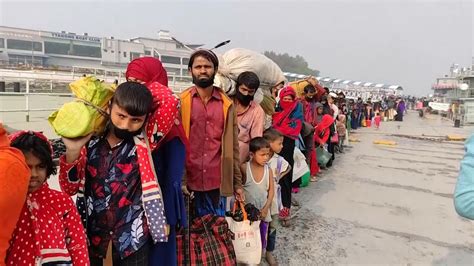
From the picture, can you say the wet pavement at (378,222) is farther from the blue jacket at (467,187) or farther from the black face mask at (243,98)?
the blue jacket at (467,187)

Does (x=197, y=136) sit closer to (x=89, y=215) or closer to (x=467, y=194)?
(x=89, y=215)

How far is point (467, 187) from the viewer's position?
1.41 m

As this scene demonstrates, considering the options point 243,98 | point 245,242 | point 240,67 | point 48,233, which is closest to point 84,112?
point 48,233

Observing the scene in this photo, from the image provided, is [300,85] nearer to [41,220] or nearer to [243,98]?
[243,98]

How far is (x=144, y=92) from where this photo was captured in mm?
1696

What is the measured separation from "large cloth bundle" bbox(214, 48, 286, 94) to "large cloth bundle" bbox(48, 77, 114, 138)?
157 cm

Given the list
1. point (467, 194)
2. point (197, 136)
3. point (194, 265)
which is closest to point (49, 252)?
point (194, 265)

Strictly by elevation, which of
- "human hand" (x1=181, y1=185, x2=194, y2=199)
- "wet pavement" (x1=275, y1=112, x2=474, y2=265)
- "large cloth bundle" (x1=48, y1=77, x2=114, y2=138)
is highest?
"large cloth bundle" (x1=48, y1=77, x2=114, y2=138)

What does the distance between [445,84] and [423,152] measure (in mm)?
50401

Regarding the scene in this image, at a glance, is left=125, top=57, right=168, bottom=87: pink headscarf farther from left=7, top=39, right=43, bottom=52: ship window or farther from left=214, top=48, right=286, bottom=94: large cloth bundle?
left=7, top=39, right=43, bottom=52: ship window

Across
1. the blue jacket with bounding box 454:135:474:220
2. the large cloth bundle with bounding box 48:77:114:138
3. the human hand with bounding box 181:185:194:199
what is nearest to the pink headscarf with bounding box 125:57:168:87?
the large cloth bundle with bounding box 48:77:114:138

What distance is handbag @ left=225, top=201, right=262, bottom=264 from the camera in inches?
109

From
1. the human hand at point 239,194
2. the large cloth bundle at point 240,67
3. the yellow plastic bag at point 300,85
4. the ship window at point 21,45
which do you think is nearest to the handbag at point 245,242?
the human hand at point 239,194

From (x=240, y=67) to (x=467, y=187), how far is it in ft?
7.97
